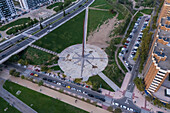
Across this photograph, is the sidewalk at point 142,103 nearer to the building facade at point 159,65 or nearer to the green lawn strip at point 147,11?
the building facade at point 159,65

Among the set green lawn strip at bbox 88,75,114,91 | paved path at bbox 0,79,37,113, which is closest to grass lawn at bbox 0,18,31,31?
paved path at bbox 0,79,37,113

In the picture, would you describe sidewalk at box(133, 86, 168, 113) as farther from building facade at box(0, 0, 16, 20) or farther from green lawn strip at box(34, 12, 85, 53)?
building facade at box(0, 0, 16, 20)

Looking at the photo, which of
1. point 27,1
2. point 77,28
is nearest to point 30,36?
point 77,28

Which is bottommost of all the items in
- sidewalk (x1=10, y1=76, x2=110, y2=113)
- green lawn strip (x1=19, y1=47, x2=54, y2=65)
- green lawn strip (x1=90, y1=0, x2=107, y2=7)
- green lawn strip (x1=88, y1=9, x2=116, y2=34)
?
sidewalk (x1=10, y1=76, x2=110, y2=113)

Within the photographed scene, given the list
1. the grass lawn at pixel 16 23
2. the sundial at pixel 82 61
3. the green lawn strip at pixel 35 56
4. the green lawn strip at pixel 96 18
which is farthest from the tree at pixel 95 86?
the grass lawn at pixel 16 23

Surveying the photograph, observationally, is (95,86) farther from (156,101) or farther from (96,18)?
(96,18)

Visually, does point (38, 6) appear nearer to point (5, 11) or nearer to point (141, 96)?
point (5, 11)
